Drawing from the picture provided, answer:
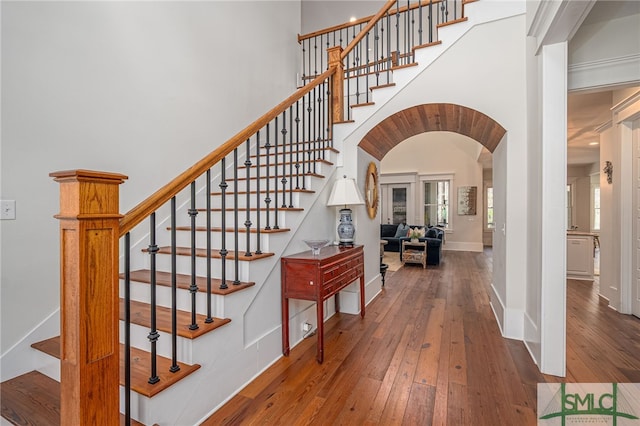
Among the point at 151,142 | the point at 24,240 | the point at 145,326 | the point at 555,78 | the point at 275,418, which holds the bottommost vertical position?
the point at 275,418

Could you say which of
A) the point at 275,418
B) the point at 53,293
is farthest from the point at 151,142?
the point at 275,418

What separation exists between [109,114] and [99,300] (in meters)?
1.81

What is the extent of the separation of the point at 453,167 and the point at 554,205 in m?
7.70

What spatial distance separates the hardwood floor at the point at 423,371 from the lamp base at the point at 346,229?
85cm

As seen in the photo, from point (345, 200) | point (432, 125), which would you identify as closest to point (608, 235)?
point (432, 125)

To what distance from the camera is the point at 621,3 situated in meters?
2.25

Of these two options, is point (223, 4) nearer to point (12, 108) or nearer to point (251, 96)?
point (251, 96)

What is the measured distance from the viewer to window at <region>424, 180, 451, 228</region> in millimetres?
9461

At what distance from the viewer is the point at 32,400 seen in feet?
5.42

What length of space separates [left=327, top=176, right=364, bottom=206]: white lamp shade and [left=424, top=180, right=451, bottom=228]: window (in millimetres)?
7106

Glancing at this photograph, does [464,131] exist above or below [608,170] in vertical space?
above

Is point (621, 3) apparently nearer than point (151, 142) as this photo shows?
Yes

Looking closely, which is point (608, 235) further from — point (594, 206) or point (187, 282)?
point (594, 206)

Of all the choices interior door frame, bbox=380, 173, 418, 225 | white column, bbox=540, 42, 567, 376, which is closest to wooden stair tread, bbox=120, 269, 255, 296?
white column, bbox=540, 42, 567, 376
